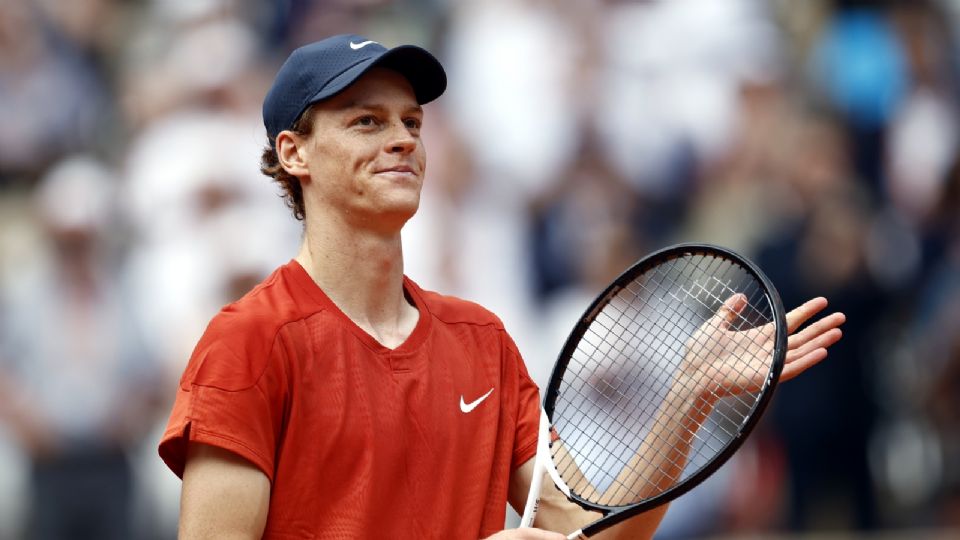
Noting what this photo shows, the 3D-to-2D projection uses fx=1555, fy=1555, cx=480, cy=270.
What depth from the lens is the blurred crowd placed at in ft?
26.4

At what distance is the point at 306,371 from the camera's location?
349 centimetres

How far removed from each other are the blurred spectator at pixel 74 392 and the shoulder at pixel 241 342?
4610 mm

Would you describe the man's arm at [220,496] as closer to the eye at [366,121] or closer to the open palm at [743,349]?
the eye at [366,121]

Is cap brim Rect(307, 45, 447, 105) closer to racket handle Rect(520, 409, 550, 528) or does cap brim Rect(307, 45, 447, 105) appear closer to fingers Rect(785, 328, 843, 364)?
racket handle Rect(520, 409, 550, 528)

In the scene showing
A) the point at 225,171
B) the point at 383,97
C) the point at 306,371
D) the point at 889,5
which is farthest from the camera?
the point at 889,5

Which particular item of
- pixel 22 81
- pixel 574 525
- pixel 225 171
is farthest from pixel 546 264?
pixel 574 525

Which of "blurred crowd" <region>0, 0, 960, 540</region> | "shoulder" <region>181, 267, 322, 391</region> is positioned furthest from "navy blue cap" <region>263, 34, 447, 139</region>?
"blurred crowd" <region>0, 0, 960, 540</region>

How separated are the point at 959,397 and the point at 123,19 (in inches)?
214

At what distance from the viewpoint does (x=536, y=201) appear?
8914 mm

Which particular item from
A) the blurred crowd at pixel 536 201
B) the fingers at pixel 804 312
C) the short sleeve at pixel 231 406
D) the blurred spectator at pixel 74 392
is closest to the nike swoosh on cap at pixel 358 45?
the short sleeve at pixel 231 406

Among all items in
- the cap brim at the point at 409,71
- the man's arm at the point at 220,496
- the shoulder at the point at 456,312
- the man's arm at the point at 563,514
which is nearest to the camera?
the man's arm at the point at 220,496

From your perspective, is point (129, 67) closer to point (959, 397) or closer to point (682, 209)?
point (682, 209)

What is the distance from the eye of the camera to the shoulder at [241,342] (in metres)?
3.39

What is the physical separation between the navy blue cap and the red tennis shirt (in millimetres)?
395
